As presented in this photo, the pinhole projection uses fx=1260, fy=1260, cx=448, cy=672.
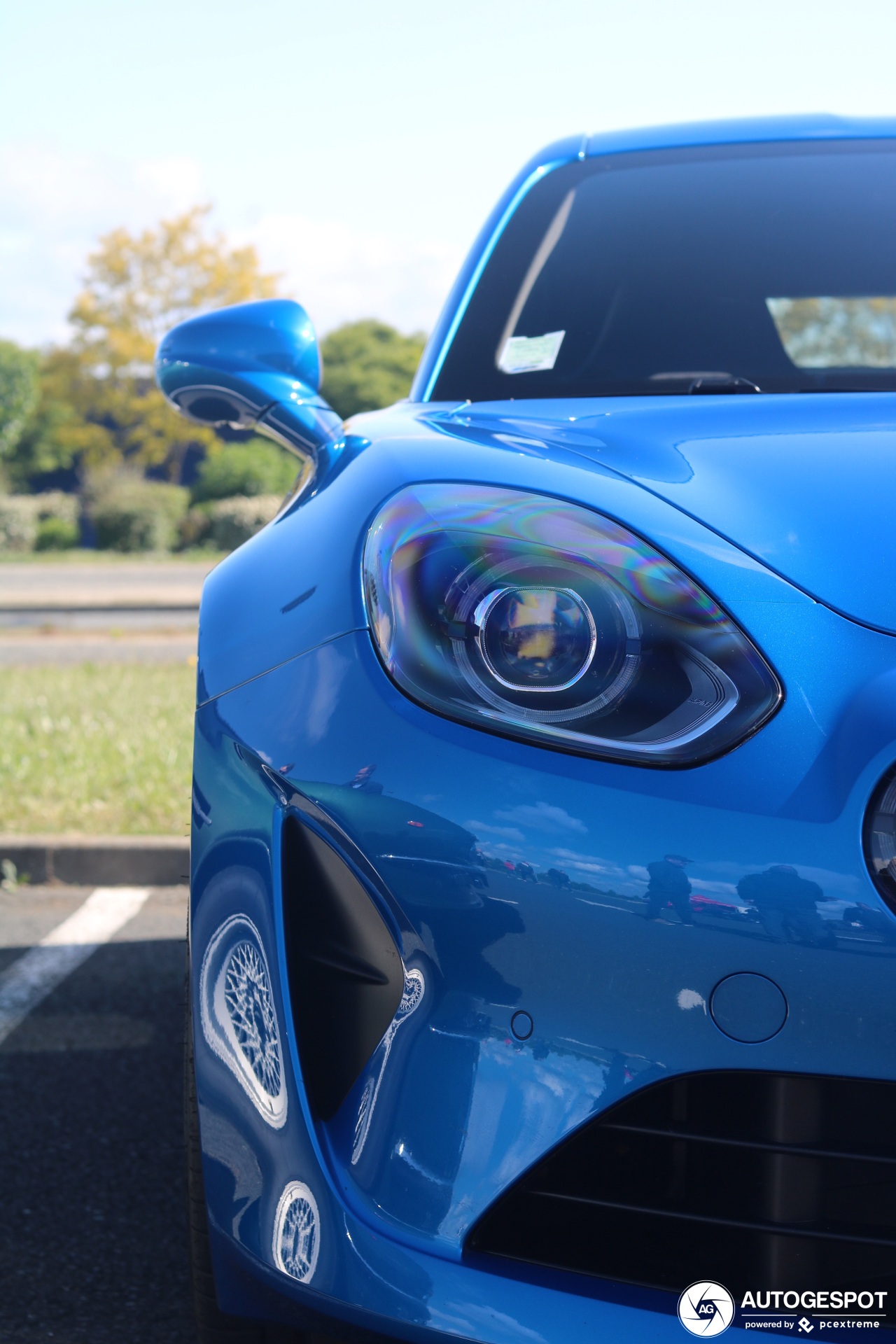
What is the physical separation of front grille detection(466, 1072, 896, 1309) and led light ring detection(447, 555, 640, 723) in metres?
0.34

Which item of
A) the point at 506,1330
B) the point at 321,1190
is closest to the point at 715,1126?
the point at 506,1330

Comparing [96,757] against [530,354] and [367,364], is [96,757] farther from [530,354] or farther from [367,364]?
[367,364]

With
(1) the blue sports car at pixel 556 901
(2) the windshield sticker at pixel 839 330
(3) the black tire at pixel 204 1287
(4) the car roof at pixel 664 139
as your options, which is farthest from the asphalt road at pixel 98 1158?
(2) the windshield sticker at pixel 839 330

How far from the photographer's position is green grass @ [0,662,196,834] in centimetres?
468

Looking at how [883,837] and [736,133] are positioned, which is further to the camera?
[736,133]

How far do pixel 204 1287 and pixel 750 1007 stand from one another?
2.46ft

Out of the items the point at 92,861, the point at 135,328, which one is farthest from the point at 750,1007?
the point at 135,328

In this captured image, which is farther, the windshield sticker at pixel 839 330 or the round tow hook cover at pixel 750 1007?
the windshield sticker at pixel 839 330

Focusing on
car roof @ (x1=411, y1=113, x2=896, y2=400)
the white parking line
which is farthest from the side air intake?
the white parking line

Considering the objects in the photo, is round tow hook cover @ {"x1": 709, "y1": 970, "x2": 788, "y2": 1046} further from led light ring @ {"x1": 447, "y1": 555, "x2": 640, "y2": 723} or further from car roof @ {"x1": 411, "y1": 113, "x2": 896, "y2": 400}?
car roof @ {"x1": 411, "y1": 113, "x2": 896, "y2": 400}

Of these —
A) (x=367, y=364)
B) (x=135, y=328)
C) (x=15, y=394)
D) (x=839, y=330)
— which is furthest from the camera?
(x=367, y=364)

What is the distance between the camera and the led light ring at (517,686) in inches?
46.9

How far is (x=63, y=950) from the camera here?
364 centimetres

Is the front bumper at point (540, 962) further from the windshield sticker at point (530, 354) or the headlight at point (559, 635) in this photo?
the windshield sticker at point (530, 354)
